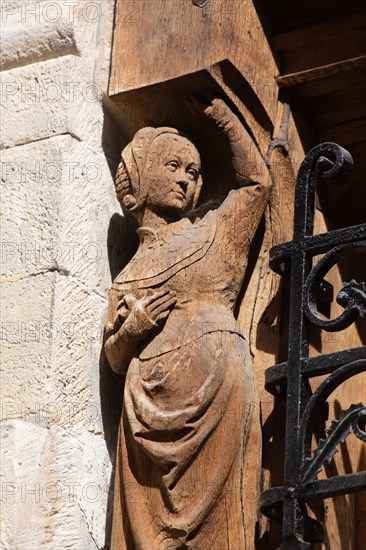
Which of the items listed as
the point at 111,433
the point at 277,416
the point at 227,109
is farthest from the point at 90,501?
the point at 227,109

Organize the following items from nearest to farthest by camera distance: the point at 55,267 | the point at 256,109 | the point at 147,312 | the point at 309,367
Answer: the point at 309,367 < the point at 147,312 < the point at 55,267 < the point at 256,109

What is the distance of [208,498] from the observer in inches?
121

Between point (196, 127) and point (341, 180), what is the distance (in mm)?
398

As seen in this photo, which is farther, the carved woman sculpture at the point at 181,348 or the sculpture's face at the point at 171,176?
the sculpture's face at the point at 171,176

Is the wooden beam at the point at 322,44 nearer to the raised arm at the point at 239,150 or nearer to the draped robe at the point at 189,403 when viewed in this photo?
the raised arm at the point at 239,150

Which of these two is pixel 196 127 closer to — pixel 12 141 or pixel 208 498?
pixel 12 141

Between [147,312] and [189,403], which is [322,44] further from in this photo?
[189,403]

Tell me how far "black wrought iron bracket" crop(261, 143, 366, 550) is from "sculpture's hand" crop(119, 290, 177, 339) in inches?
9.1

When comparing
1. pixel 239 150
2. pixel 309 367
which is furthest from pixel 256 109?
pixel 309 367

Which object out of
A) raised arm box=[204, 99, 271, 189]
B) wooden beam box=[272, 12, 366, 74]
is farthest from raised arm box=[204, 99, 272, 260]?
wooden beam box=[272, 12, 366, 74]

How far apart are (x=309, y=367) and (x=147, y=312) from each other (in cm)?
36

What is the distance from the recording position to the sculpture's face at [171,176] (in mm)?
3385

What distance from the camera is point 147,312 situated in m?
3.24

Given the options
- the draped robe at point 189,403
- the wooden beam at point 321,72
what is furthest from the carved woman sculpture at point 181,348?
the wooden beam at point 321,72
